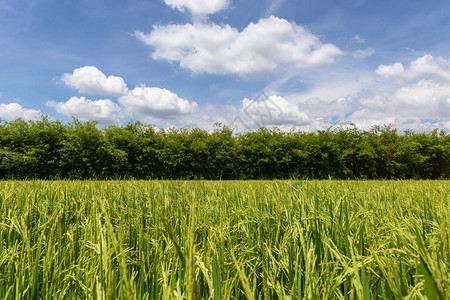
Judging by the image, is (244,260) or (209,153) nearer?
(244,260)

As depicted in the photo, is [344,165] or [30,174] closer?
[30,174]

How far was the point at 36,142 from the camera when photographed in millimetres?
18312

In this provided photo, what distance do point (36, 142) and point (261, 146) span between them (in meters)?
18.9

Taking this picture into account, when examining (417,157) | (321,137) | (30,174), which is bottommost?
(30,174)

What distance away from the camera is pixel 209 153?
68.1 ft

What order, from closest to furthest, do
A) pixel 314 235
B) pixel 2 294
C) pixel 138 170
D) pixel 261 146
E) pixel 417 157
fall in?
pixel 2 294 → pixel 314 235 → pixel 138 170 → pixel 261 146 → pixel 417 157

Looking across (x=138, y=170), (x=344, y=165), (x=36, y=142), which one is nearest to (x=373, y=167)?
(x=344, y=165)

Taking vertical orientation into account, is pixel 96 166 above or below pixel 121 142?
below

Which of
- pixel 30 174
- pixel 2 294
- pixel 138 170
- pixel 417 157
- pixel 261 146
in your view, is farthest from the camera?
pixel 417 157

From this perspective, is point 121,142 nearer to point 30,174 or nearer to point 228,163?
point 30,174

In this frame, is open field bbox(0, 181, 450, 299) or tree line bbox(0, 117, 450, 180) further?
tree line bbox(0, 117, 450, 180)

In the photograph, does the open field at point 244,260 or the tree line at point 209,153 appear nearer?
the open field at point 244,260

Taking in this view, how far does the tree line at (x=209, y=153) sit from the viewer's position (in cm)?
1820

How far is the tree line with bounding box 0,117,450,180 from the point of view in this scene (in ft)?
59.7
